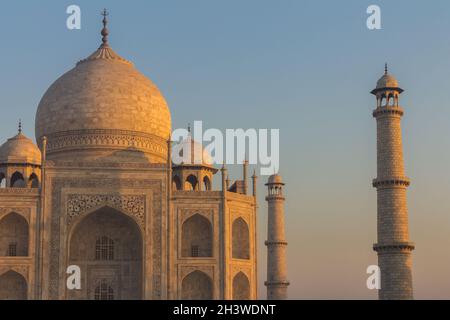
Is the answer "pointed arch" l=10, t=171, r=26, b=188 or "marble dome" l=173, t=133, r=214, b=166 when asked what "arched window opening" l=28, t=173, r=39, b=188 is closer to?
"pointed arch" l=10, t=171, r=26, b=188

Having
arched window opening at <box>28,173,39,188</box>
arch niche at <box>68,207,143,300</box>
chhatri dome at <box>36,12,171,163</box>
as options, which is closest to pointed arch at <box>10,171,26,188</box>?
arched window opening at <box>28,173,39,188</box>

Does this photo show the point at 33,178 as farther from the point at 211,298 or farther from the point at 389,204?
the point at 389,204

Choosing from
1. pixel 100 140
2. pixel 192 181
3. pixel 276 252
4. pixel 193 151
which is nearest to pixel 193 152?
pixel 193 151

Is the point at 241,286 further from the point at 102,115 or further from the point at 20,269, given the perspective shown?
the point at 102,115

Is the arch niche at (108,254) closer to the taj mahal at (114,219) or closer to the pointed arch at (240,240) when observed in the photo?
the taj mahal at (114,219)

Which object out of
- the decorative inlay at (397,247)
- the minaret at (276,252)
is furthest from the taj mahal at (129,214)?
the minaret at (276,252)
